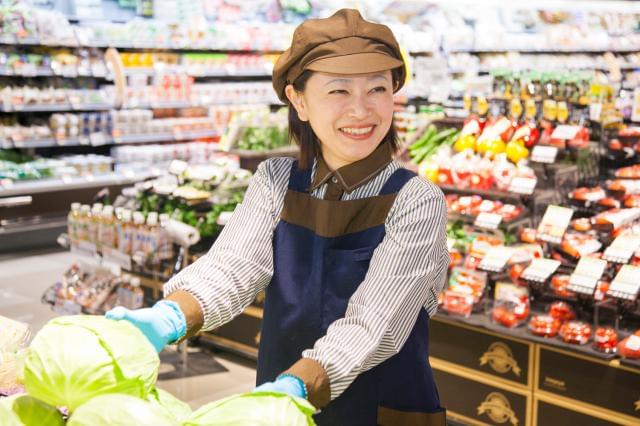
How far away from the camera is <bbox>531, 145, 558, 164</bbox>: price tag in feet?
14.0

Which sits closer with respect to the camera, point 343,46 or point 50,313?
point 343,46

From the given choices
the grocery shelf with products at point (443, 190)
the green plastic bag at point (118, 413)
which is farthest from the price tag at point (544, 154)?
the green plastic bag at point (118, 413)

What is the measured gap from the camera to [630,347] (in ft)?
11.2

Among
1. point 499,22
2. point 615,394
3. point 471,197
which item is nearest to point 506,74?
point 471,197

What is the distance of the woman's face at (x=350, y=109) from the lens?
1852 mm

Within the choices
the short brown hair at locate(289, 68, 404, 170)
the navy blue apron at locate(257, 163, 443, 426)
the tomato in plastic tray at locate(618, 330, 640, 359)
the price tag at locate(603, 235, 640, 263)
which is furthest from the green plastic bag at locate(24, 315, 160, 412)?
the price tag at locate(603, 235, 640, 263)

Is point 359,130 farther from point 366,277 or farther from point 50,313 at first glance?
point 50,313

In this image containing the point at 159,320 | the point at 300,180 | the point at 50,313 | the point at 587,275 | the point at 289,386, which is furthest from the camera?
the point at 50,313

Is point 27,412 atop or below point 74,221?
atop

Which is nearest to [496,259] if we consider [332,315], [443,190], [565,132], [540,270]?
[540,270]

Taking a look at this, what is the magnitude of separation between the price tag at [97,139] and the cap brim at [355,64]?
677 centimetres

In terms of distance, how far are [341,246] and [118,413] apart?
86cm

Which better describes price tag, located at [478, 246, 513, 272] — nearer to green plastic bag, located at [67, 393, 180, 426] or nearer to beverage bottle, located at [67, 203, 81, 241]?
beverage bottle, located at [67, 203, 81, 241]

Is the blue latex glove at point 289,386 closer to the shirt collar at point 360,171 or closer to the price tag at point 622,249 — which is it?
the shirt collar at point 360,171
